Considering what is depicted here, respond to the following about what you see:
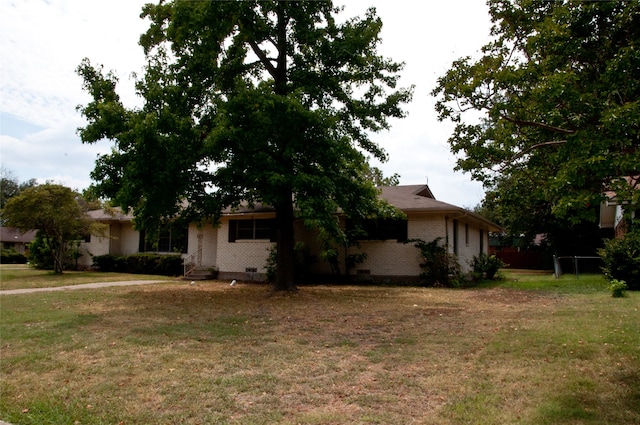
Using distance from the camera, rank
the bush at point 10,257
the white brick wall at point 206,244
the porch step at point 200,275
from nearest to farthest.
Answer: the porch step at point 200,275 < the white brick wall at point 206,244 < the bush at point 10,257

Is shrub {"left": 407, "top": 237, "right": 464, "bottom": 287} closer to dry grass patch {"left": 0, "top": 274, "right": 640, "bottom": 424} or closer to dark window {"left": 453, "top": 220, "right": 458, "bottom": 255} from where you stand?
dark window {"left": 453, "top": 220, "right": 458, "bottom": 255}

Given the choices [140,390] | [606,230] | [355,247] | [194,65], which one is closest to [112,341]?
[140,390]

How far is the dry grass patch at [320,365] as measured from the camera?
15.3 feet

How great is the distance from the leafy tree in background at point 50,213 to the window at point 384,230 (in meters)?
13.0

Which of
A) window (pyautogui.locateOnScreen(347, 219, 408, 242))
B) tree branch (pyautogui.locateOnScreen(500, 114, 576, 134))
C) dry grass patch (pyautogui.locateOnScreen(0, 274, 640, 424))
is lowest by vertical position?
dry grass patch (pyautogui.locateOnScreen(0, 274, 640, 424))

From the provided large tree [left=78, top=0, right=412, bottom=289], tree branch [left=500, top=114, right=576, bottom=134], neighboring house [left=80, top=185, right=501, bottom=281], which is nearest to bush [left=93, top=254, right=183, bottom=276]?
neighboring house [left=80, top=185, right=501, bottom=281]

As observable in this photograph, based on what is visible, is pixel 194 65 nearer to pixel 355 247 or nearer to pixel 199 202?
pixel 199 202

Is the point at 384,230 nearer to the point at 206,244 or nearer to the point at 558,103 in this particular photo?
the point at 206,244

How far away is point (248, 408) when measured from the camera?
4.73m

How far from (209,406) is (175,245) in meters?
Answer: 20.8

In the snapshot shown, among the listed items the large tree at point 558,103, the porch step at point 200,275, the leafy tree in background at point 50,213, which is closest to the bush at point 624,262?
the large tree at point 558,103

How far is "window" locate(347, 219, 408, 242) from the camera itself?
739 inches

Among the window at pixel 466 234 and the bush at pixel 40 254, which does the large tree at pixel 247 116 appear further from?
the bush at pixel 40 254

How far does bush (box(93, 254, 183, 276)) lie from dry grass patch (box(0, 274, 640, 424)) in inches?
464
